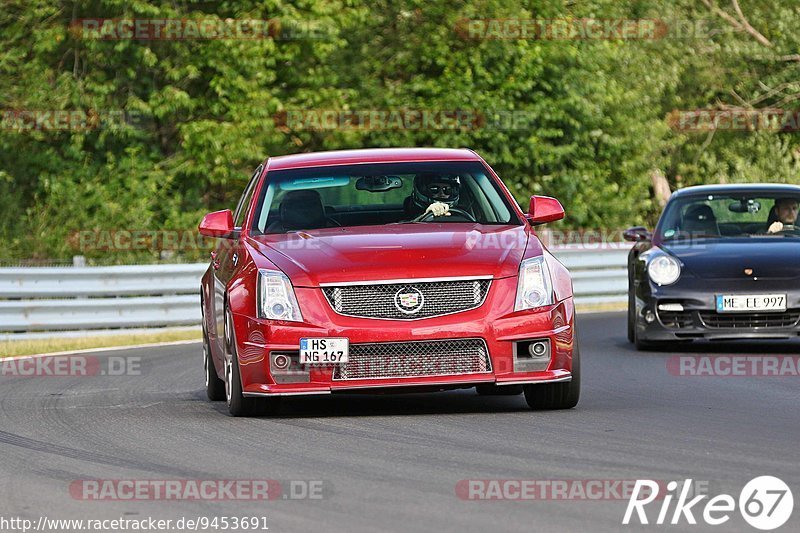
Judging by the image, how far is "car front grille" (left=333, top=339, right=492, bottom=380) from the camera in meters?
9.23

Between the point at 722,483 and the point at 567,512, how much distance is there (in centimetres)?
86

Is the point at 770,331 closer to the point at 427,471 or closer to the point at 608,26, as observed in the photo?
the point at 427,471

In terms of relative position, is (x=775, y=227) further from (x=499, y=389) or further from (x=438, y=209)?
(x=499, y=389)

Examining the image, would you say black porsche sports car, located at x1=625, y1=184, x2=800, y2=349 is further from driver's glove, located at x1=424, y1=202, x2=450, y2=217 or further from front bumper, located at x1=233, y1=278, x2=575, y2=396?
front bumper, located at x1=233, y1=278, x2=575, y2=396

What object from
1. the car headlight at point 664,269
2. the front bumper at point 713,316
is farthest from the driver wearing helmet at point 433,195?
the car headlight at point 664,269

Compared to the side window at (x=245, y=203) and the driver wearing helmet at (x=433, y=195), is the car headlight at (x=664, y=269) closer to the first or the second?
the driver wearing helmet at (x=433, y=195)

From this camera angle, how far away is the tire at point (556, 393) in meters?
9.66

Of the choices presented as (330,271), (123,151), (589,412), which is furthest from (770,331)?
(123,151)

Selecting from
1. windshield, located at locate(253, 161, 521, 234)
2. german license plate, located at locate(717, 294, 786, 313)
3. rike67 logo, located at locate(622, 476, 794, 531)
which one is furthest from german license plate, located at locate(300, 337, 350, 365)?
german license plate, located at locate(717, 294, 786, 313)

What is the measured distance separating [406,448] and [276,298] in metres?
1.67

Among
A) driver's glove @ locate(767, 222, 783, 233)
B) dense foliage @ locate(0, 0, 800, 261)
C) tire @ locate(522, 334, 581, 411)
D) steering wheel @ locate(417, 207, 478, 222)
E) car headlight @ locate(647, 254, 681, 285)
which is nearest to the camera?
tire @ locate(522, 334, 581, 411)

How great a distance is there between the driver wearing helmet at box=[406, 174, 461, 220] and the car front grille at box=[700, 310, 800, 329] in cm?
417

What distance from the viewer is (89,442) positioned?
8828 millimetres

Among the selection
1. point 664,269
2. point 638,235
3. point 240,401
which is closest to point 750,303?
point 664,269
